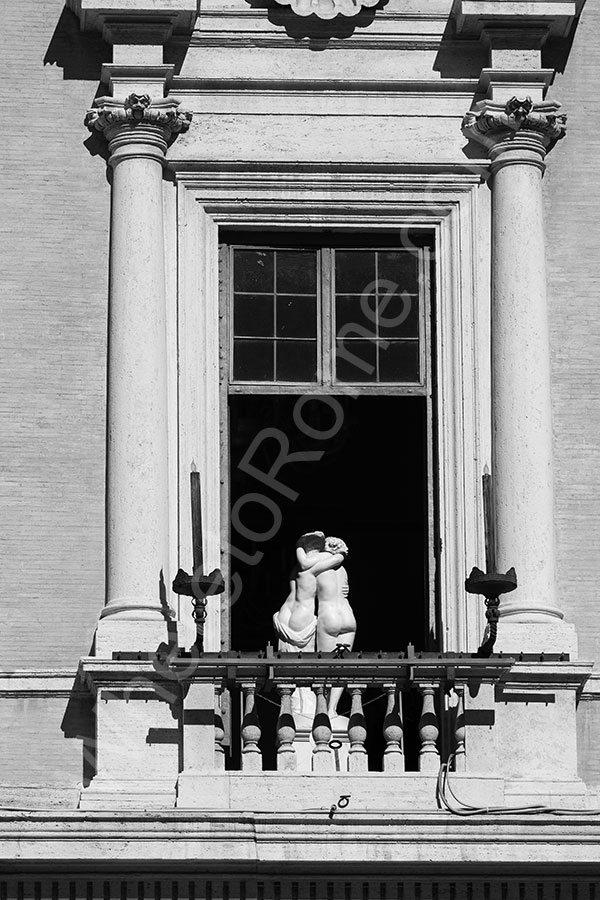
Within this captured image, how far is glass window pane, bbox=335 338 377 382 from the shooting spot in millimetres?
20656

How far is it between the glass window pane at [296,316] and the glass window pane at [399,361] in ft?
1.66

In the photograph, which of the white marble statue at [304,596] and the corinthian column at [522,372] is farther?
the white marble statue at [304,596]

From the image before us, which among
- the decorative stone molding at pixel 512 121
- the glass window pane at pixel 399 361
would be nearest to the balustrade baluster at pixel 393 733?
the glass window pane at pixel 399 361

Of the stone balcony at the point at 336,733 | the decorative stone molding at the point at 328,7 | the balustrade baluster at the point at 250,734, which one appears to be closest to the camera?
the stone balcony at the point at 336,733

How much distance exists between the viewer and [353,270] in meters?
20.8

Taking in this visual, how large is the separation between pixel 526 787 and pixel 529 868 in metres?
0.97

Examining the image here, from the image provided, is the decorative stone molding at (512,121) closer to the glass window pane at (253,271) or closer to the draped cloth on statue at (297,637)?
the glass window pane at (253,271)

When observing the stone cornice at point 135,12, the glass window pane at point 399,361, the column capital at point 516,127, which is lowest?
the glass window pane at point 399,361

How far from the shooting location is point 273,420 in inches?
1008

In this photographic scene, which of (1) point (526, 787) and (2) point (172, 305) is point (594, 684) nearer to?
(1) point (526, 787)

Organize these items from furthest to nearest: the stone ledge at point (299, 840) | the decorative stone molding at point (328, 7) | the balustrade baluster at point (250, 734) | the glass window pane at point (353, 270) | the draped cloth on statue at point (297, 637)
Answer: the decorative stone molding at point (328, 7) → the glass window pane at point (353, 270) → the draped cloth on statue at point (297, 637) → the balustrade baluster at point (250, 734) → the stone ledge at point (299, 840)

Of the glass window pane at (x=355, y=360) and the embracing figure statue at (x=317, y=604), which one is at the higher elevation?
the glass window pane at (x=355, y=360)

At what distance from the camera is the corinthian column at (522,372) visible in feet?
64.0

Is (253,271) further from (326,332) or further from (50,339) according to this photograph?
(50,339)
